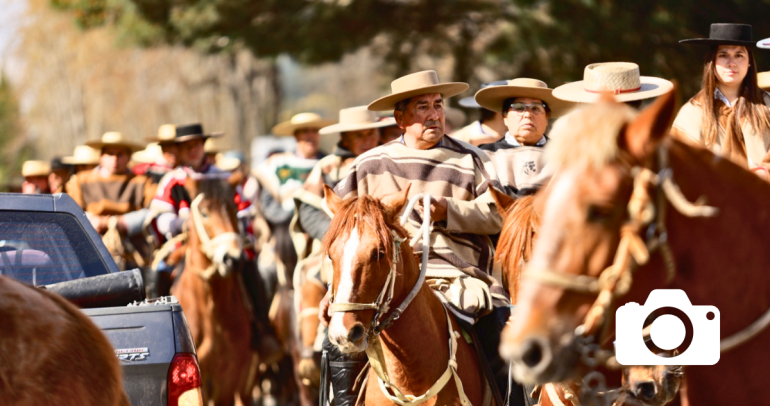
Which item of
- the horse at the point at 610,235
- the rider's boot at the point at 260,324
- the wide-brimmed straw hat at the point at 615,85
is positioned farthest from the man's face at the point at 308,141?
the horse at the point at 610,235

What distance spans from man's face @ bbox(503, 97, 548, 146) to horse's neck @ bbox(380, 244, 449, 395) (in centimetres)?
160

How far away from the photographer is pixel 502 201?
5.36 m

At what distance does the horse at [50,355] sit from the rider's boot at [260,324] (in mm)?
5896

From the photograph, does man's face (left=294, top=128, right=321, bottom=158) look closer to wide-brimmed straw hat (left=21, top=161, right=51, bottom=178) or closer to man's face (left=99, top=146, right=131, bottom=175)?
man's face (left=99, top=146, right=131, bottom=175)

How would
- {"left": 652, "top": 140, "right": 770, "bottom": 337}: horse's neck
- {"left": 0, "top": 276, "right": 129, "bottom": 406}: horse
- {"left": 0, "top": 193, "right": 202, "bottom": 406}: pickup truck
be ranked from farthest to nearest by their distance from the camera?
1. {"left": 0, "top": 193, "right": 202, "bottom": 406}: pickup truck
2. {"left": 0, "top": 276, "right": 129, "bottom": 406}: horse
3. {"left": 652, "top": 140, "right": 770, "bottom": 337}: horse's neck

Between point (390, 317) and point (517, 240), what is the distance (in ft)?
2.53

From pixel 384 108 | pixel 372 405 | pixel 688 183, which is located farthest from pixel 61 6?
pixel 688 183

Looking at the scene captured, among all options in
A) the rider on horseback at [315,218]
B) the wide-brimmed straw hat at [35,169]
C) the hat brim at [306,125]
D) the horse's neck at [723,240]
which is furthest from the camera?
the wide-brimmed straw hat at [35,169]

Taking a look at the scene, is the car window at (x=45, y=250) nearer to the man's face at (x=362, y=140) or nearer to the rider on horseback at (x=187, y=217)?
the rider on horseback at (x=187, y=217)

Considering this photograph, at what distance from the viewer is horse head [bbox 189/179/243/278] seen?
929cm

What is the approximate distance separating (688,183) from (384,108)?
3.80 metres

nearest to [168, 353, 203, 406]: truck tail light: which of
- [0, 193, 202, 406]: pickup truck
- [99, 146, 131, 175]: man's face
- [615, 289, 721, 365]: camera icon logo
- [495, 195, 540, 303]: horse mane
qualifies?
[0, 193, 202, 406]: pickup truck

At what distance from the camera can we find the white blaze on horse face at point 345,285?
477 centimetres

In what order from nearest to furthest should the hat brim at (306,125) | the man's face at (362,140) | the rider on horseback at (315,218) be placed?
the rider on horseback at (315,218) → the man's face at (362,140) → the hat brim at (306,125)
